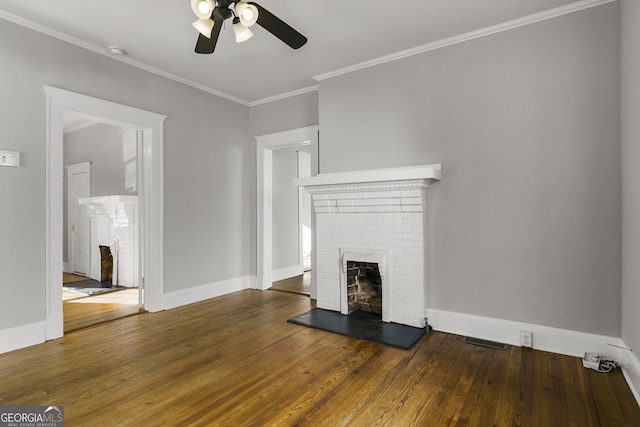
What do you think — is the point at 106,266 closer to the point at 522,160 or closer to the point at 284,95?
the point at 284,95

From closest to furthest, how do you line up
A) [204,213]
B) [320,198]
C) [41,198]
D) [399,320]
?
[41,198], [399,320], [320,198], [204,213]

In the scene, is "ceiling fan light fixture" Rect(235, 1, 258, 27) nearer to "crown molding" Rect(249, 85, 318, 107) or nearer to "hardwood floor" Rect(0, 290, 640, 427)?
"hardwood floor" Rect(0, 290, 640, 427)

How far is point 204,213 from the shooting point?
4457 mm

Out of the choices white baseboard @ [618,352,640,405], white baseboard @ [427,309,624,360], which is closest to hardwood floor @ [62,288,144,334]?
white baseboard @ [427,309,624,360]

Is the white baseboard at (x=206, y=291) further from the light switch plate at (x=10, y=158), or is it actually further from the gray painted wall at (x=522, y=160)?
the gray painted wall at (x=522, y=160)

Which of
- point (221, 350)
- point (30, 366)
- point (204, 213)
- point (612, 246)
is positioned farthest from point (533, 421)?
point (204, 213)

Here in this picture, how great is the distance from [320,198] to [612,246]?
8.29ft

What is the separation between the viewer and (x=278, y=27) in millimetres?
2203

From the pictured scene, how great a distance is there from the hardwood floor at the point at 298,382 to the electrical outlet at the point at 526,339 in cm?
7

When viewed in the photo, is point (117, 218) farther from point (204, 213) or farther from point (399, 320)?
point (399, 320)

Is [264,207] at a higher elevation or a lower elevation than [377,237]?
higher

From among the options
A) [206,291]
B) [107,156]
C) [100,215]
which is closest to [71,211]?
[100,215]

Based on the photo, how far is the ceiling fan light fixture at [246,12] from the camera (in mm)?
2002

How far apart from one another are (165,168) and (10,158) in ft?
4.58
